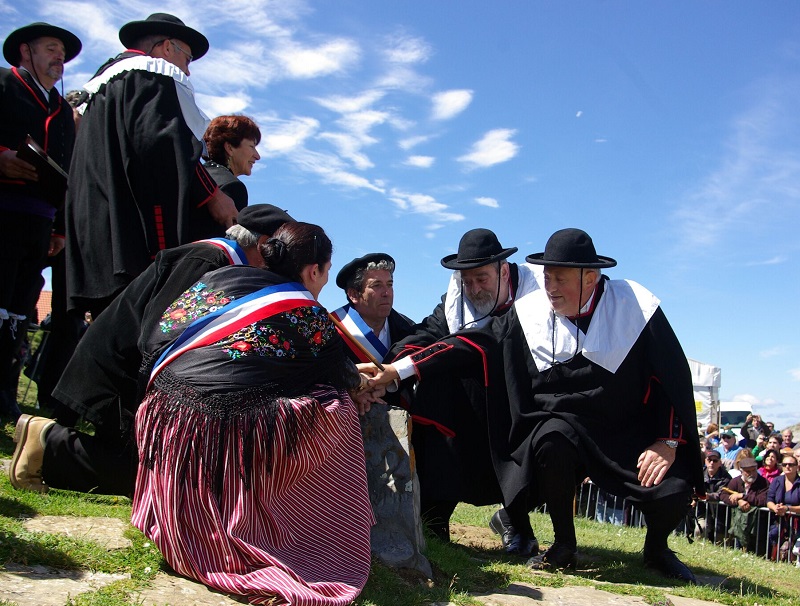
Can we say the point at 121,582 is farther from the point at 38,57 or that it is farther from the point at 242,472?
the point at 38,57

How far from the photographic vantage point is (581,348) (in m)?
5.14

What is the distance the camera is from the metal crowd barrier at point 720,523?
10.2 metres

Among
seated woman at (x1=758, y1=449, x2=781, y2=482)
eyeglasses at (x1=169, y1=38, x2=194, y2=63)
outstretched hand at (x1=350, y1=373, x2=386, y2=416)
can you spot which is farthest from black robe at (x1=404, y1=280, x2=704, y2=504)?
seated woman at (x1=758, y1=449, x2=781, y2=482)

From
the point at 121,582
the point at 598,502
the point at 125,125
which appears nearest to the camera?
the point at 121,582

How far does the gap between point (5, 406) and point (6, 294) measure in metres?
0.90

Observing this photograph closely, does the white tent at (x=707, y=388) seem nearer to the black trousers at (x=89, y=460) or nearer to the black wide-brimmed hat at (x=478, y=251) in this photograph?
the black wide-brimmed hat at (x=478, y=251)

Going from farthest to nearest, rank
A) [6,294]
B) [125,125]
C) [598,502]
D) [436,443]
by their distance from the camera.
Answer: [598,502], [6,294], [436,443], [125,125]

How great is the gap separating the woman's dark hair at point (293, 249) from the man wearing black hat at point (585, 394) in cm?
133

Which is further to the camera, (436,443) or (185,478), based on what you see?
(436,443)

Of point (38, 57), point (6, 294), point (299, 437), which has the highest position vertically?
point (38, 57)

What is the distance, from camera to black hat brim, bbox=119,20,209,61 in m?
5.22

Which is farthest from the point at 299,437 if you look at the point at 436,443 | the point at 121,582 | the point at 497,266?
the point at 497,266

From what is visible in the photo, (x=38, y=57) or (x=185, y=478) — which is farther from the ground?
(x=38, y=57)

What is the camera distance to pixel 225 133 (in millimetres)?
5797
